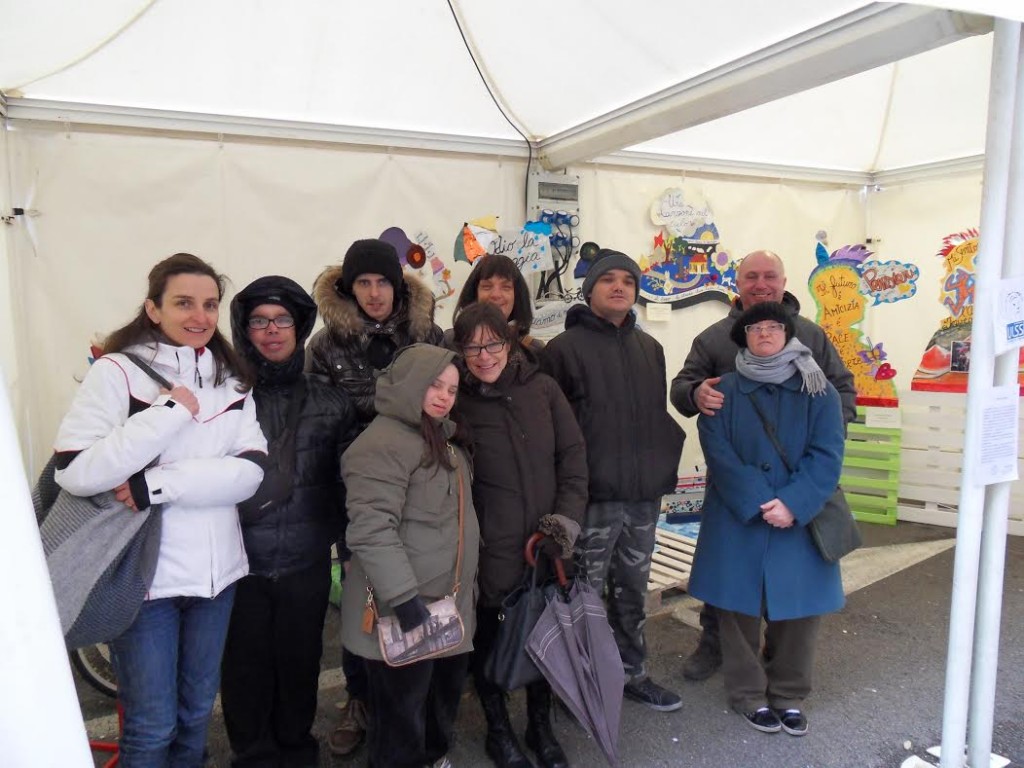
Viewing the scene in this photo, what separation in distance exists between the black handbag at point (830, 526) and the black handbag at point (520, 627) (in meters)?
0.96

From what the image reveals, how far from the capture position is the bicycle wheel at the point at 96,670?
110 inches

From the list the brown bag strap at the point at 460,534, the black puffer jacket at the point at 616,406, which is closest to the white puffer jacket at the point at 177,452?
the brown bag strap at the point at 460,534

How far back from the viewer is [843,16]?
257cm

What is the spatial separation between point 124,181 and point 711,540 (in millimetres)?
3217

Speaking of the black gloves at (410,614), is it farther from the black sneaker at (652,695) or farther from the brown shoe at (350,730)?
the black sneaker at (652,695)

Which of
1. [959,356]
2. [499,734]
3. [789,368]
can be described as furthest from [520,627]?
[959,356]

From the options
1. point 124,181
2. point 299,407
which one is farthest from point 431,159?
point 299,407

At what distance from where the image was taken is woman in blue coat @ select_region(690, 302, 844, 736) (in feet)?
8.36

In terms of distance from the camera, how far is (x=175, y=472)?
176 centimetres

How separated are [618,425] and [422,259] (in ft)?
6.29

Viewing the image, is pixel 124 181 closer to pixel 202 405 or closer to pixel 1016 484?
pixel 202 405

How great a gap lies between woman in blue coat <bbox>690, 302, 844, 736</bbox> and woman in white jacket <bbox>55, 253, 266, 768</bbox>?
1.70 m

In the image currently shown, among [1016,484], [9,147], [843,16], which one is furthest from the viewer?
[1016,484]

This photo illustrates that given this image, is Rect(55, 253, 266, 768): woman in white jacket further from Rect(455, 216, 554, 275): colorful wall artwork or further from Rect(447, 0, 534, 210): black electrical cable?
Rect(455, 216, 554, 275): colorful wall artwork
